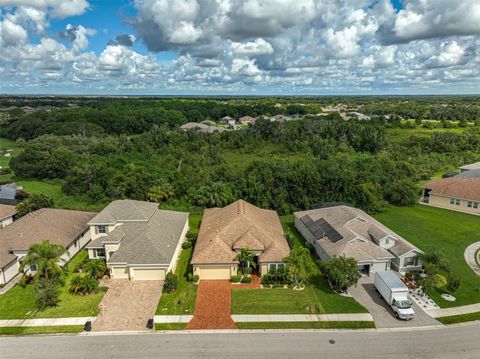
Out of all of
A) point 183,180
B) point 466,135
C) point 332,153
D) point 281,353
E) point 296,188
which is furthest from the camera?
point 466,135

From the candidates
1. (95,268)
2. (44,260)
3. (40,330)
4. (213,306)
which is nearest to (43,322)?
(40,330)

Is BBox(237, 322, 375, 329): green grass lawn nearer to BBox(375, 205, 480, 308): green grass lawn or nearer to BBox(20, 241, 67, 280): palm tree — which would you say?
BBox(375, 205, 480, 308): green grass lawn

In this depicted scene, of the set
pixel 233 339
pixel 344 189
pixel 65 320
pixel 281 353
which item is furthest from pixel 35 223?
pixel 344 189

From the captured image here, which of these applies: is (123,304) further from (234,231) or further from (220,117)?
(220,117)

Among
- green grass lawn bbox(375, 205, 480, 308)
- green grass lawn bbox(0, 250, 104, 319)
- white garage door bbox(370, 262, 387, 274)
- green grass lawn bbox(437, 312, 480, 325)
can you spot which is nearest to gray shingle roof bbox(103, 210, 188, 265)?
green grass lawn bbox(0, 250, 104, 319)

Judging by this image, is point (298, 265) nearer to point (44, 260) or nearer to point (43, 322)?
point (43, 322)
